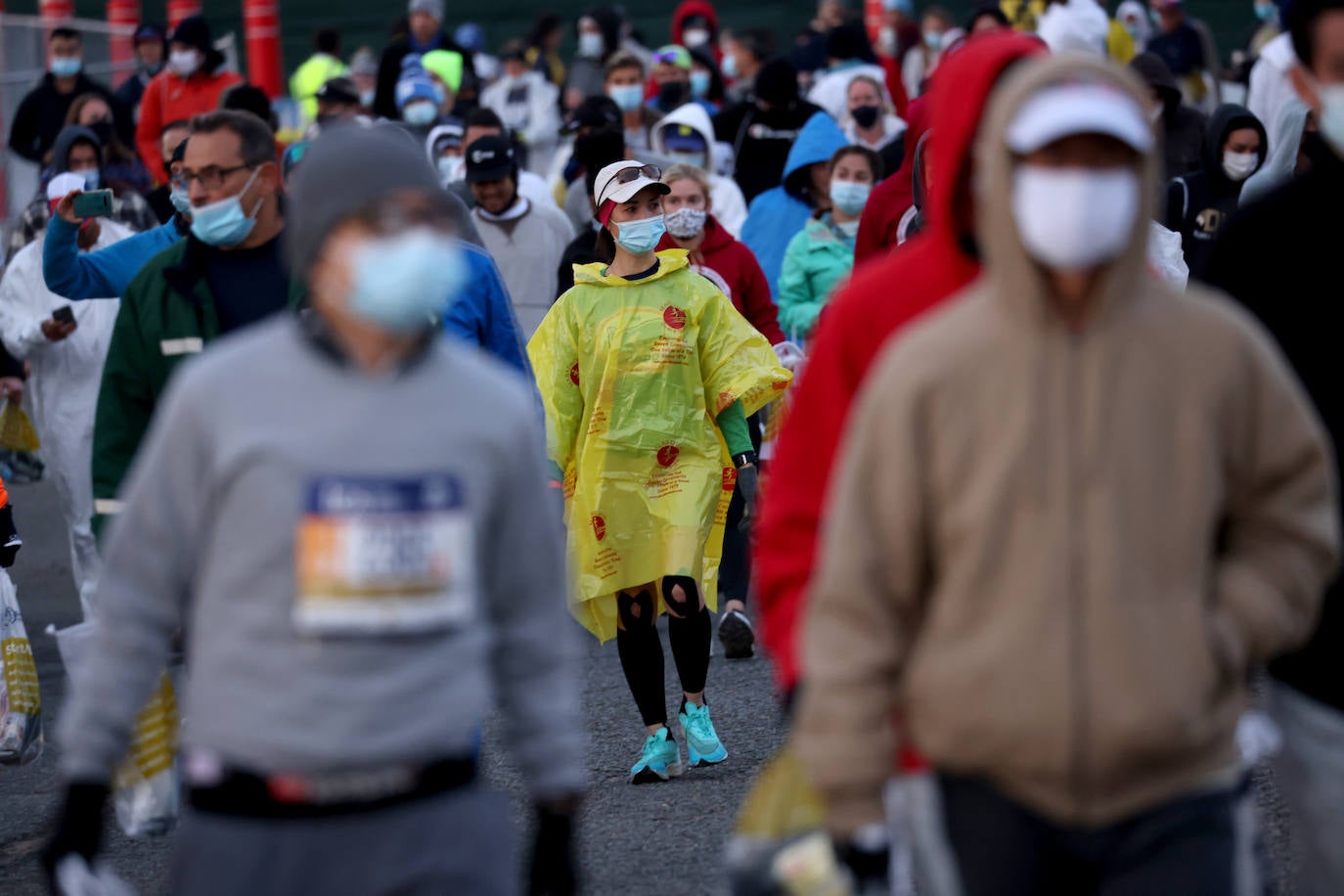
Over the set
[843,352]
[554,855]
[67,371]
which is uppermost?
[843,352]

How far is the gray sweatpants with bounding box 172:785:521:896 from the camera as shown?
301 centimetres

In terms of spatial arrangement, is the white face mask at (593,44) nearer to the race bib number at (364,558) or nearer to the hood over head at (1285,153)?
the hood over head at (1285,153)

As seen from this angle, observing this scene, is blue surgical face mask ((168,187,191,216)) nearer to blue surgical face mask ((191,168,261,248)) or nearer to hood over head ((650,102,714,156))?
blue surgical face mask ((191,168,261,248))

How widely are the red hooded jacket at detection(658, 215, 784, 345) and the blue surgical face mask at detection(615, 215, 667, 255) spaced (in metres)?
1.35

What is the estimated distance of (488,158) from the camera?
32.2ft

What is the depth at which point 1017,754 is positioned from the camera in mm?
2887

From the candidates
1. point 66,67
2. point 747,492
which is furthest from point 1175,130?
point 66,67

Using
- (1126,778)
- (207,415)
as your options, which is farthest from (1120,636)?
(207,415)

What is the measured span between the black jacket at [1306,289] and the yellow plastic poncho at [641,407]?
11.5 ft

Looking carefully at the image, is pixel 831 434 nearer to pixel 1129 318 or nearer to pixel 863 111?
pixel 1129 318

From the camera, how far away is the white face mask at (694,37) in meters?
19.5

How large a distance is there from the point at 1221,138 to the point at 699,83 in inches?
345

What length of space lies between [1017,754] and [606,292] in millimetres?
4378

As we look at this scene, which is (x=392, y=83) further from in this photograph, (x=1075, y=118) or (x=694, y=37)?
(x=1075, y=118)
